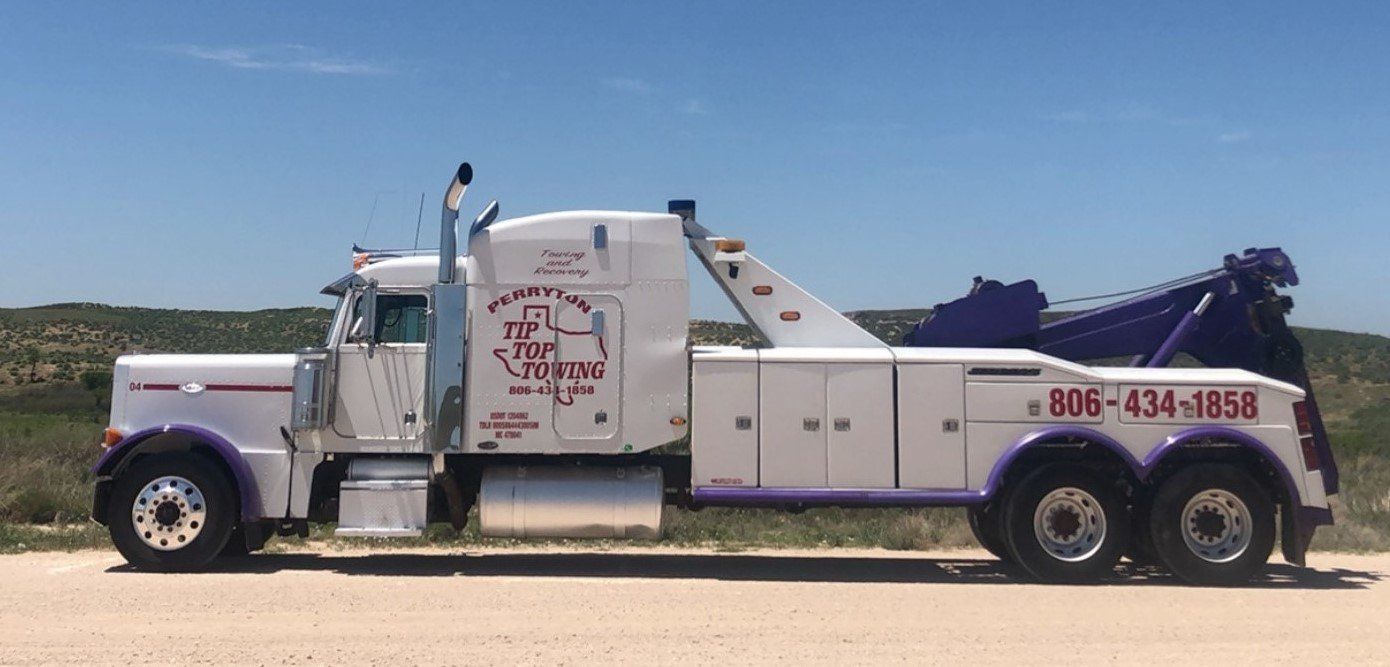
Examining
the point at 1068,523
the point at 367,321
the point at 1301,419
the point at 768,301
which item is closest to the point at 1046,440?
the point at 1068,523

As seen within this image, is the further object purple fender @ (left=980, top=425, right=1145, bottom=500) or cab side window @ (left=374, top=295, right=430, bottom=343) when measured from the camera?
cab side window @ (left=374, top=295, right=430, bottom=343)

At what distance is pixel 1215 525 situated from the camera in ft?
35.6

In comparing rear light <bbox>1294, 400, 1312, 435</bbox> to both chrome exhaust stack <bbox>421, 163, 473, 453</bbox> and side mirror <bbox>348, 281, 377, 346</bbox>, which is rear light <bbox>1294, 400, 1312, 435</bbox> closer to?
chrome exhaust stack <bbox>421, 163, 473, 453</bbox>

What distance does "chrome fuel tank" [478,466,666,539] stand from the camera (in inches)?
431

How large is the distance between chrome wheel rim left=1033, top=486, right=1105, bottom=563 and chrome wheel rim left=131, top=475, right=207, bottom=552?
7.79 metres

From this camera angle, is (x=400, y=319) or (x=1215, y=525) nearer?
(x=1215, y=525)

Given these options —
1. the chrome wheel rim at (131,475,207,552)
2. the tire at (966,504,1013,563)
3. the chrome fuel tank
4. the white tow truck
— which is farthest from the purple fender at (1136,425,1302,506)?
the chrome wheel rim at (131,475,207,552)

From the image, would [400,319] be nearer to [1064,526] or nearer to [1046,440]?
[1046,440]

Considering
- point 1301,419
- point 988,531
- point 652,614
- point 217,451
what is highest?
point 1301,419

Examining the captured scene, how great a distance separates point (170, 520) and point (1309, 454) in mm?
10585

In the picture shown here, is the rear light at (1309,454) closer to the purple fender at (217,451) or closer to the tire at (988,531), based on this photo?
the tire at (988,531)

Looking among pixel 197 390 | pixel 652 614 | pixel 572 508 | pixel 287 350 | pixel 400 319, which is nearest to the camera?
pixel 652 614

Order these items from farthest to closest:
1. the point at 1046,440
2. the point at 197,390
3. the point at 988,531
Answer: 1. the point at 988,531
2. the point at 197,390
3. the point at 1046,440

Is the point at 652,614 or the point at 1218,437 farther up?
the point at 1218,437
